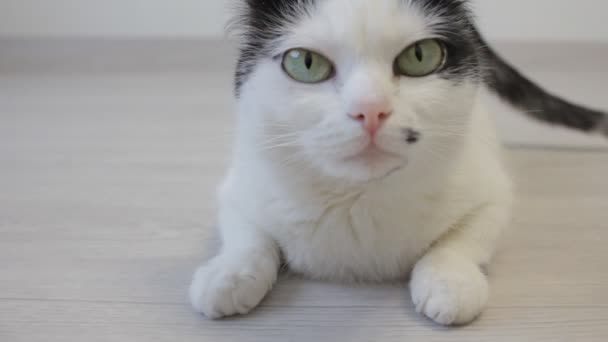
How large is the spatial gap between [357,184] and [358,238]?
10 centimetres

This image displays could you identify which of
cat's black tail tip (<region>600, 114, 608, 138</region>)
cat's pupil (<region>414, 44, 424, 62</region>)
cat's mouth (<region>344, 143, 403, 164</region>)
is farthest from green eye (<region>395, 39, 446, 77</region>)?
cat's black tail tip (<region>600, 114, 608, 138</region>)

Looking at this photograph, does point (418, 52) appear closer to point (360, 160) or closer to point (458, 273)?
point (360, 160)

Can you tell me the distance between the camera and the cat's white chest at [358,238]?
0.88 meters

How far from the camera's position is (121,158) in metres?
1.48

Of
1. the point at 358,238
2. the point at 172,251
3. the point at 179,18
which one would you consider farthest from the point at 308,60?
the point at 179,18

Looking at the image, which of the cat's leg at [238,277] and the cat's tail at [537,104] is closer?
the cat's leg at [238,277]

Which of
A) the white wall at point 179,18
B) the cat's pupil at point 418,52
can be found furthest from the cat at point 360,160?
the white wall at point 179,18

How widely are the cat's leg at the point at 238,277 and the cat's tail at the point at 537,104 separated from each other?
0.79 m

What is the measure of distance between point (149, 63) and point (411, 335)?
5.91 ft

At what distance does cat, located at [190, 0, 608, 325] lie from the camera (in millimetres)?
734

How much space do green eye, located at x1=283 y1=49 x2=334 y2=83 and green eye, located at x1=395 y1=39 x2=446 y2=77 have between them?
9 cm

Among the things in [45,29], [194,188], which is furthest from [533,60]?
[45,29]

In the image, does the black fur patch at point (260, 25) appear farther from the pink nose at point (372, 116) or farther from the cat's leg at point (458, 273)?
the cat's leg at point (458, 273)

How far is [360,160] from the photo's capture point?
74 cm
